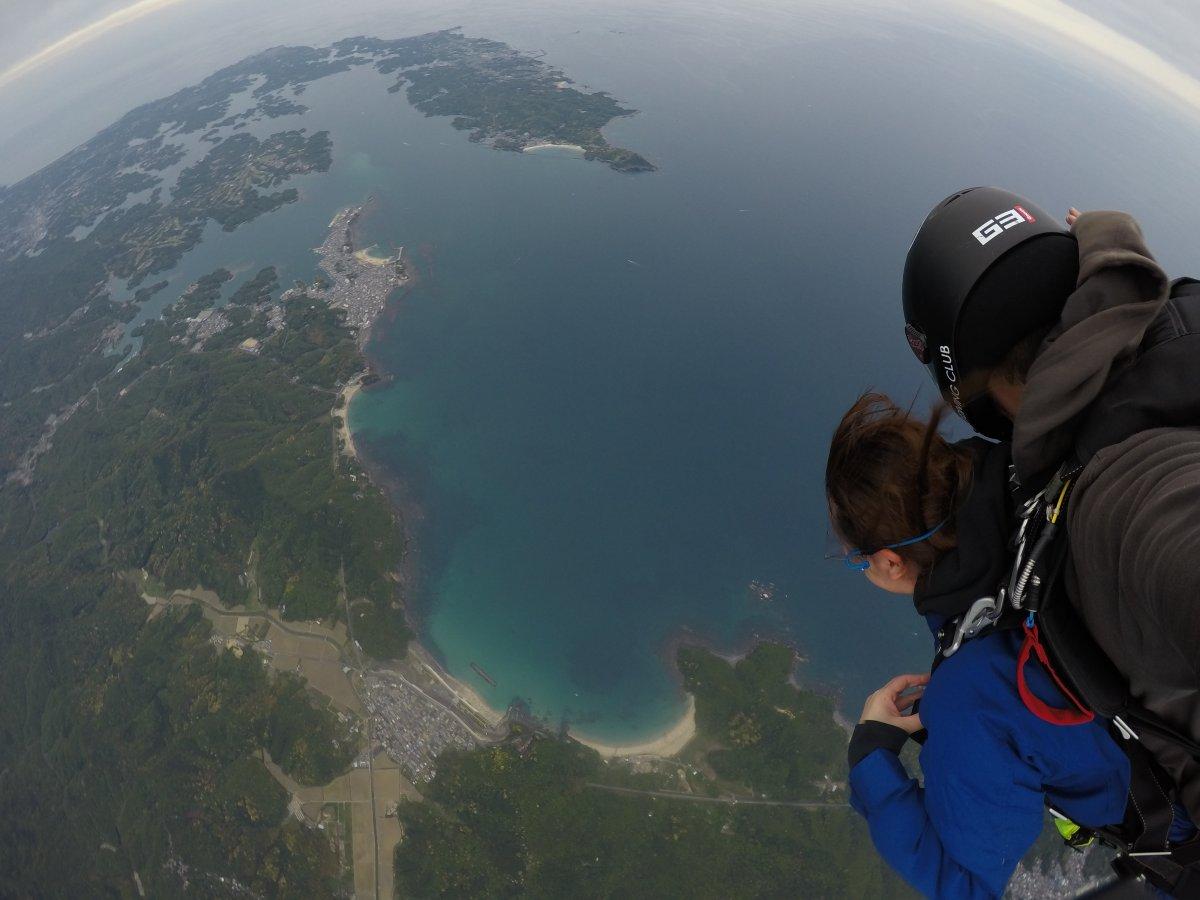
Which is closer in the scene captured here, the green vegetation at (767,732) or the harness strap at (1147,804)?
the harness strap at (1147,804)

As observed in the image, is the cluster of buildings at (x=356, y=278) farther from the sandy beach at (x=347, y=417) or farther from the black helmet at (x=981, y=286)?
the black helmet at (x=981, y=286)

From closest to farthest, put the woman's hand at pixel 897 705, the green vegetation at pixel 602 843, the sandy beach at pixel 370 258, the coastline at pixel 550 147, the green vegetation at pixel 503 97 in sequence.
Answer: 1. the woman's hand at pixel 897 705
2. the green vegetation at pixel 602 843
3. the sandy beach at pixel 370 258
4. the coastline at pixel 550 147
5. the green vegetation at pixel 503 97

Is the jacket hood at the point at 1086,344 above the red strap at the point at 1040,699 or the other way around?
above

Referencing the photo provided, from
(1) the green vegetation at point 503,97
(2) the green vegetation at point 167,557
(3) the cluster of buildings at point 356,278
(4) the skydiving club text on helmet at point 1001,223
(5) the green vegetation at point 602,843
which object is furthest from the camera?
(1) the green vegetation at point 503,97

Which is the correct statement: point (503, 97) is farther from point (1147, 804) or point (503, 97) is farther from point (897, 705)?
point (1147, 804)

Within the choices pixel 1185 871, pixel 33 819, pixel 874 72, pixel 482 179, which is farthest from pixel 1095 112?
pixel 33 819

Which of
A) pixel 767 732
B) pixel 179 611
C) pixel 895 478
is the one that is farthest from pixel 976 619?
pixel 179 611

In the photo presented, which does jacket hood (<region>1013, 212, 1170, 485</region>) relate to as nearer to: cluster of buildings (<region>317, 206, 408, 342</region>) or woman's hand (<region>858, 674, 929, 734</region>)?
woman's hand (<region>858, 674, 929, 734</region>)

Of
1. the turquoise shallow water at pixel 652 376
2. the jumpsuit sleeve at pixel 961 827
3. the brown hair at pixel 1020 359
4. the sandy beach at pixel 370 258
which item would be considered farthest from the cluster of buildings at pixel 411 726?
the sandy beach at pixel 370 258
